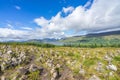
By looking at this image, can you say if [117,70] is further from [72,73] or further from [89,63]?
[72,73]

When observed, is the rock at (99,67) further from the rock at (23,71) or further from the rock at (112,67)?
the rock at (23,71)

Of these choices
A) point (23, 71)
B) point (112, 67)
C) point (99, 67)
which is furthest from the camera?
point (23, 71)

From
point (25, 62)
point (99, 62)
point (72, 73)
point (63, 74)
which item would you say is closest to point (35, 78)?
point (63, 74)

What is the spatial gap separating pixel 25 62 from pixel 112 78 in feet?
193

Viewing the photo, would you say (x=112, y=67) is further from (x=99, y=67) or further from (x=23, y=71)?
(x=23, y=71)

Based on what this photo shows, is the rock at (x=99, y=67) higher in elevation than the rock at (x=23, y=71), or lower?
lower

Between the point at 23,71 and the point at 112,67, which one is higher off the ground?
the point at 23,71

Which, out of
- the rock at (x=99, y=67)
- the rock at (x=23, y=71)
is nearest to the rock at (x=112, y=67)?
the rock at (x=99, y=67)

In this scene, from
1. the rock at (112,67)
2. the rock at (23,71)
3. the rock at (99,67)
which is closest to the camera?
the rock at (99,67)

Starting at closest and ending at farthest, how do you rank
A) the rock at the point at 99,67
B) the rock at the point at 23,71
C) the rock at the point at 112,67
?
the rock at the point at 99,67
the rock at the point at 112,67
the rock at the point at 23,71

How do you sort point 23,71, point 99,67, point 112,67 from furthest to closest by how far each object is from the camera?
point 23,71
point 99,67
point 112,67

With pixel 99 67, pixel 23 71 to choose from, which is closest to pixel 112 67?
pixel 99 67

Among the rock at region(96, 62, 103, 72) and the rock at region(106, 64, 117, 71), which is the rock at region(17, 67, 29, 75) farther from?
the rock at region(106, 64, 117, 71)

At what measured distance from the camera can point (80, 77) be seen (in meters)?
64.8
